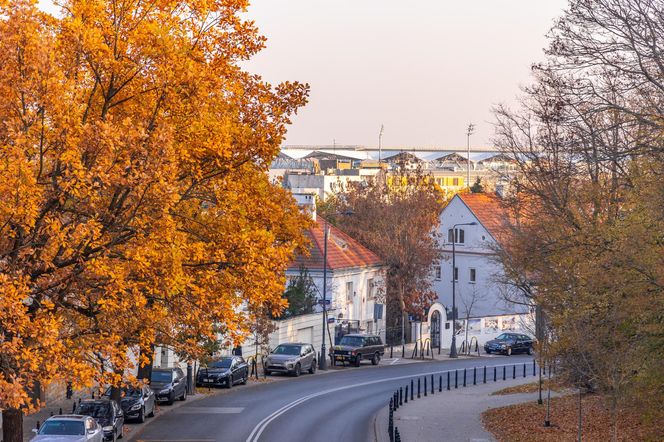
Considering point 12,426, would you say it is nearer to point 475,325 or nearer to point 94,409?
point 94,409

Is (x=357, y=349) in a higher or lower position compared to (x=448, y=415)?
higher

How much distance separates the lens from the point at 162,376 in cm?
3634

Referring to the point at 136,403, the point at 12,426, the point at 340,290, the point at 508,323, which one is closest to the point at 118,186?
the point at 12,426

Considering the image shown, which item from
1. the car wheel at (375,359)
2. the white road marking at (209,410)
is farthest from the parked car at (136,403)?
the car wheel at (375,359)

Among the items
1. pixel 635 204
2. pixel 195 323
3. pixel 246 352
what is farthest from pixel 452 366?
pixel 195 323

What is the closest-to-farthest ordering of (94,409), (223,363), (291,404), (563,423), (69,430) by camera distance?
(69,430)
(94,409)
(563,423)
(291,404)
(223,363)

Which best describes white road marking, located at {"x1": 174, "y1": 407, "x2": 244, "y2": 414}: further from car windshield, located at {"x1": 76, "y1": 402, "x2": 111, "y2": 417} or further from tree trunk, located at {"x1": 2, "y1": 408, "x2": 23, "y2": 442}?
tree trunk, located at {"x1": 2, "y1": 408, "x2": 23, "y2": 442}

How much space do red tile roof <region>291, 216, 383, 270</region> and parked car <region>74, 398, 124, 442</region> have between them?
29.2 meters

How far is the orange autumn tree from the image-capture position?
49.9 ft

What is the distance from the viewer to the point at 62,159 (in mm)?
14906

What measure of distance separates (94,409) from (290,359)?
65.1 ft

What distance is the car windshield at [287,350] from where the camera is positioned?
47719 mm

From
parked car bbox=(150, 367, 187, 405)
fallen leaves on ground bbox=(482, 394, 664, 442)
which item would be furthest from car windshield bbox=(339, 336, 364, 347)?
fallen leaves on ground bbox=(482, 394, 664, 442)

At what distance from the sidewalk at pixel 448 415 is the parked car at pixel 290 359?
7781 millimetres
